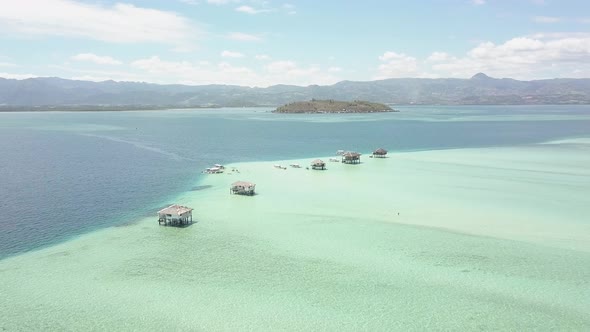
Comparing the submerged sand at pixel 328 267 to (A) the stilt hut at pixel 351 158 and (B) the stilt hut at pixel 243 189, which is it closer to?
(B) the stilt hut at pixel 243 189

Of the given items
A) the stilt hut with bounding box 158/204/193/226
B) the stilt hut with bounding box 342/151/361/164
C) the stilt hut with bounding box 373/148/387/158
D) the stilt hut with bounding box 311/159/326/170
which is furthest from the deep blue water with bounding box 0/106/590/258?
the stilt hut with bounding box 311/159/326/170

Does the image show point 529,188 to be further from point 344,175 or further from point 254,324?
point 254,324

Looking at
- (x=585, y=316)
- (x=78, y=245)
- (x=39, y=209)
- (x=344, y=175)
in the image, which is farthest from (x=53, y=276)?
(x=344, y=175)

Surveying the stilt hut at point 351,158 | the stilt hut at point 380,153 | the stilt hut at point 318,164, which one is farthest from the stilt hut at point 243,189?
the stilt hut at point 380,153

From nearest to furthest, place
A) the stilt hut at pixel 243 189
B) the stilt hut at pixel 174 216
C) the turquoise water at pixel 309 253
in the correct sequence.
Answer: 1. the turquoise water at pixel 309 253
2. the stilt hut at pixel 174 216
3. the stilt hut at pixel 243 189

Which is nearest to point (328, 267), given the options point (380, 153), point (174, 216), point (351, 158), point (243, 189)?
point (174, 216)

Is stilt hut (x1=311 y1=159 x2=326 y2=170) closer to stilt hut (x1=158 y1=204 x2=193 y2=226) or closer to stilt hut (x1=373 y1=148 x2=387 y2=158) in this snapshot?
stilt hut (x1=373 y1=148 x2=387 y2=158)
